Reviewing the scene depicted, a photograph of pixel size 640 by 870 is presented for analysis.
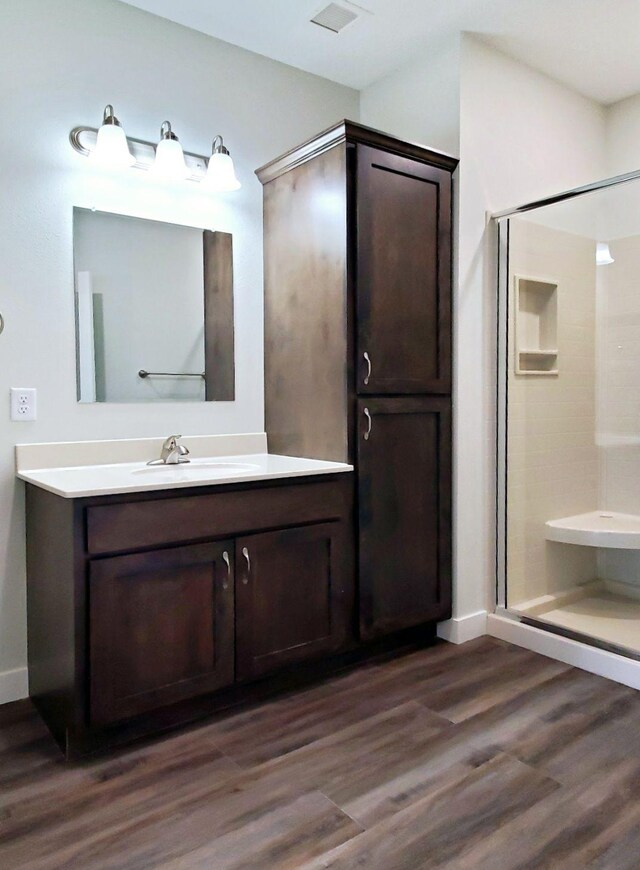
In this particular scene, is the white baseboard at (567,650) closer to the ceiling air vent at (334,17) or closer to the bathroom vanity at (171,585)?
the bathroom vanity at (171,585)

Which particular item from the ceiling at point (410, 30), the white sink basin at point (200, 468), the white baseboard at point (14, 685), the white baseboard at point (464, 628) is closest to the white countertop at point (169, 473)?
the white sink basin at point (200, 468)

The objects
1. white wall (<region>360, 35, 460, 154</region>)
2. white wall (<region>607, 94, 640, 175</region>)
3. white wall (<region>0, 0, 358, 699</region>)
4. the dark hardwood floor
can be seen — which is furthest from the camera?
white wall (<region>607, 94, 640, 175</region>)

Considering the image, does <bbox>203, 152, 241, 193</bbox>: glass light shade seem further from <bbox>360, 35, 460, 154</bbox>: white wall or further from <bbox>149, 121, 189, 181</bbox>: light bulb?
<bbox>360, 35, 460, 154</bbox>: white wall

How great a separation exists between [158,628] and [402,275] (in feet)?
5.24

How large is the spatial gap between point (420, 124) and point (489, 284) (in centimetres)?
78

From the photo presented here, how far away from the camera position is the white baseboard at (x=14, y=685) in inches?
85.8

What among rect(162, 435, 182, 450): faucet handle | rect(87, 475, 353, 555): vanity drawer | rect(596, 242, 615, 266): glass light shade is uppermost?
rect(596, 242, 615, 266): glass light shade

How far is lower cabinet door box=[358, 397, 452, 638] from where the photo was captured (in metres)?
2.45

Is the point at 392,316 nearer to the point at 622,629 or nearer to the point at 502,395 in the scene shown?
the point at 502,395

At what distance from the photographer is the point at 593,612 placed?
119 inches

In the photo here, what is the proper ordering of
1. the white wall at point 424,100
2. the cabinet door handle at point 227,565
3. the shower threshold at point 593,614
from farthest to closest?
the white wall at point 424,100 → the shower threshold at point 593,614 → the cabinet door handle at point 227,565

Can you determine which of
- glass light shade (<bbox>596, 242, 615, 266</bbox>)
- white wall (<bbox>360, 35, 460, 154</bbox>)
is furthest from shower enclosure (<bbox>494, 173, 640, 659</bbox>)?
white wall (<bbox>360, 35, 460, 154</bbox>)

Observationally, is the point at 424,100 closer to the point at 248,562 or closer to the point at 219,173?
the point at 219,173

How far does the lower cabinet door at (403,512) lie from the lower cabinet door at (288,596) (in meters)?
0.13
